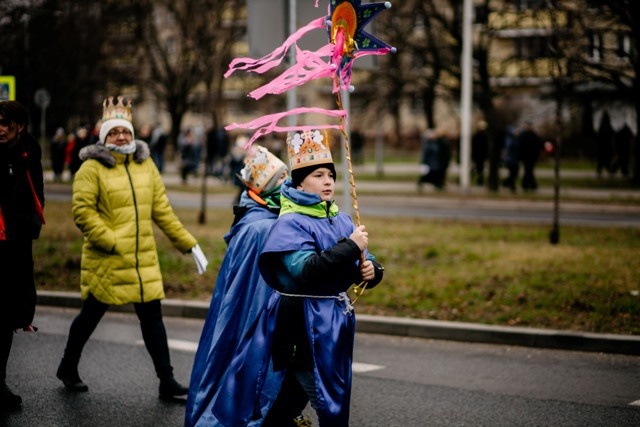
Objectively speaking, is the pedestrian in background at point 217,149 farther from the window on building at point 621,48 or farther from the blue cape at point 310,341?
the blue cape at point 310,341

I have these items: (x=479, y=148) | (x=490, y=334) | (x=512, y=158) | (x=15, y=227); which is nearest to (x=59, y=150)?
(x=479, y=148)

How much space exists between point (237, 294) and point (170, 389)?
174 centimetres

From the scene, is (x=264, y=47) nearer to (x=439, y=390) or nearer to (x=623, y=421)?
(x=439, y=390)

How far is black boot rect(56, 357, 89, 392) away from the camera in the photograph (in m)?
7.17

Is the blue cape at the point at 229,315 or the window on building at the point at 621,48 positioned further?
the window on building at the point at 621,48

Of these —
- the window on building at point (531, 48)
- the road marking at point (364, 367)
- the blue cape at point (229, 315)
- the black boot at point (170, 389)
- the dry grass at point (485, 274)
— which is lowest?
the road marking at point (364, 367)

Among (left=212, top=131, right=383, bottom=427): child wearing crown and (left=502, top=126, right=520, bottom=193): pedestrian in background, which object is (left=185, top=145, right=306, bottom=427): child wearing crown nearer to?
(left=212, top=131, right=383, bottom=427): child wearing crown

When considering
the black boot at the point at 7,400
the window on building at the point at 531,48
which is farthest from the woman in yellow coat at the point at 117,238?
the window on building at the point at 531,48

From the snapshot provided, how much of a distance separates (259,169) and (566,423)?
2.46 m

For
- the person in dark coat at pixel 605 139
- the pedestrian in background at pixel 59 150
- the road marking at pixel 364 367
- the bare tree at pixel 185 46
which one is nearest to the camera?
the road marking at pixel 364 367

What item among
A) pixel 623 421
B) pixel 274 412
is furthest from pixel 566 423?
pixel 274 412

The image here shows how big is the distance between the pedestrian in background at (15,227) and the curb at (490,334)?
375 centimetres

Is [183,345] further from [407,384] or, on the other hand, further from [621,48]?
[621,48]

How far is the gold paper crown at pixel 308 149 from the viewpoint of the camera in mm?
4840
